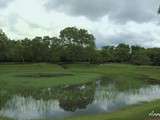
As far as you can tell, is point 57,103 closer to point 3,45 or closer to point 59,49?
point 3,45

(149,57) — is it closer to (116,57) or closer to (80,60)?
(116,57)

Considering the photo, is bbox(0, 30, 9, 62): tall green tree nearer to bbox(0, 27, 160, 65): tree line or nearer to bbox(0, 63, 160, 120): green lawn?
bbox(0, 27, 160, 65): tree line

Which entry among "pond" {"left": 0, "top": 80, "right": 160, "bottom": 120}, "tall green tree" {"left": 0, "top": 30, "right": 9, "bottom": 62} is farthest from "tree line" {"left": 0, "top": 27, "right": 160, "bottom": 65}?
"pond" {"left": 0, "top": 80, "right": 160, "bottom": 120}

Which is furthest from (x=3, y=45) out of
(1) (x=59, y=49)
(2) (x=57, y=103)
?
(2) (x=57, y=103)

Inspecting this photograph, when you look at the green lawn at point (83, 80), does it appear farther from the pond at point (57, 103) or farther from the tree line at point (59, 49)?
the tree line at point (59, 49)

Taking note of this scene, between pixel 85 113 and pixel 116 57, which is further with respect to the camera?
pixel 116 57

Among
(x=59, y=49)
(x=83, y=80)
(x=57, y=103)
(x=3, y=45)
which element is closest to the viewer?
(x=57, y=103)

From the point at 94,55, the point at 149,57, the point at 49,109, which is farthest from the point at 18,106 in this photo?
the point at 149,57

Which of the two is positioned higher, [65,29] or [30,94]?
[65,29]

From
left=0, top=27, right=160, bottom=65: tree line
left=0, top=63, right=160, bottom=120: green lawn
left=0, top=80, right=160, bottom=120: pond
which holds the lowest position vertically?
left=0, top=80, right=160, bottom=120: pond

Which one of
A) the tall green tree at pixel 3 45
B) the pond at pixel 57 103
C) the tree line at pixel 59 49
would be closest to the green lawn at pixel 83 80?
the pond at pixel 57 103

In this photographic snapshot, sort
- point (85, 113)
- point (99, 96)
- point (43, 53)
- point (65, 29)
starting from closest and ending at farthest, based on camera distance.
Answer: point (85, 113), point (99, 96), point (43, 53), point (65, 29)

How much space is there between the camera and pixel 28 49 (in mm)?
113500

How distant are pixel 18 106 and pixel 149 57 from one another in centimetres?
11377
